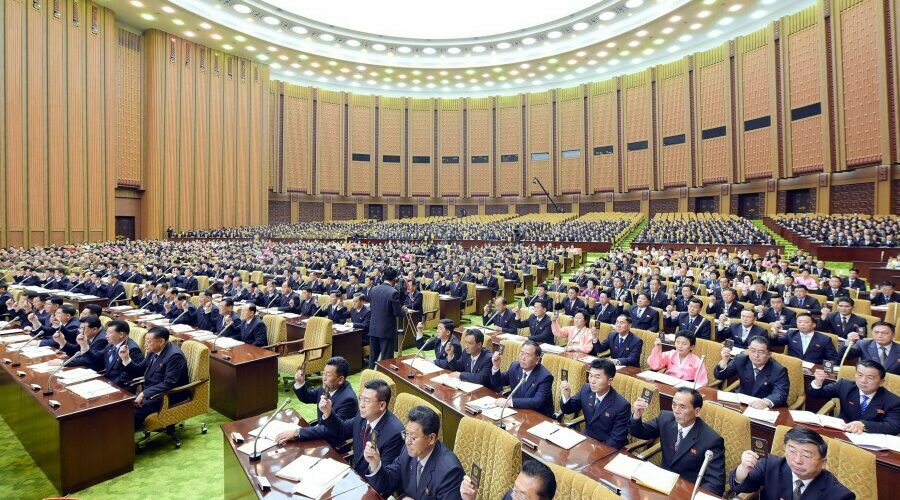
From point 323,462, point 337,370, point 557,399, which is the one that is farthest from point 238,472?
point 557,399

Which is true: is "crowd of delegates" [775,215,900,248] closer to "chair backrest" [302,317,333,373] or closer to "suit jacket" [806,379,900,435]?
"suit jacket" [806,379,900,435]

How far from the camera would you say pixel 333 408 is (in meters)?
3.46

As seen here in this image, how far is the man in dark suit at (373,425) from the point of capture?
2.96 m

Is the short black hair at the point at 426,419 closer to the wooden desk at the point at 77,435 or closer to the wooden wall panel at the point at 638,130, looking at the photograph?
the wooden desk at the point at 77,435

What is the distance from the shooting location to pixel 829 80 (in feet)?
60.7

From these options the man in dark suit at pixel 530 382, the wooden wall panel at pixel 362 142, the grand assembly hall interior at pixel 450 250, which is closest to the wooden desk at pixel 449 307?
the grand assembly hall interior at pixel 450 250

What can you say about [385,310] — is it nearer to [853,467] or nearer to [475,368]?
[475,368]

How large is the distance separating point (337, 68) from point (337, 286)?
23630mm

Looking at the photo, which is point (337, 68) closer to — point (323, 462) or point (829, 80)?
point (829, 80)

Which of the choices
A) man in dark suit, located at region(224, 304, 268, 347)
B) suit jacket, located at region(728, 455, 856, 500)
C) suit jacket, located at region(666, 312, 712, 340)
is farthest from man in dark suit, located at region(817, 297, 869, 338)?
man in dark suit, located at region(224, 304, 268, 347)

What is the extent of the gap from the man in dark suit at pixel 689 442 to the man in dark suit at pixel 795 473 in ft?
0.60

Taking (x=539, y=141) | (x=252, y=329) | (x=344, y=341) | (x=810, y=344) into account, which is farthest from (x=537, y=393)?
(x=539, y=141)

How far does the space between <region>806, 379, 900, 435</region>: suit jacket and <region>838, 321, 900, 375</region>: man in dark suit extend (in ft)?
3.65

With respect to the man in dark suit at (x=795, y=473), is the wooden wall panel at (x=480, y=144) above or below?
above
